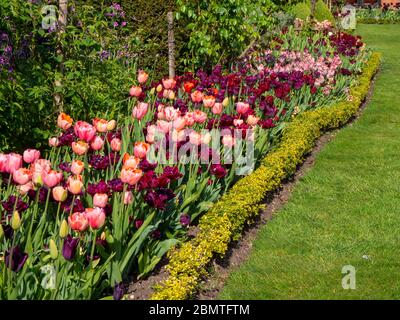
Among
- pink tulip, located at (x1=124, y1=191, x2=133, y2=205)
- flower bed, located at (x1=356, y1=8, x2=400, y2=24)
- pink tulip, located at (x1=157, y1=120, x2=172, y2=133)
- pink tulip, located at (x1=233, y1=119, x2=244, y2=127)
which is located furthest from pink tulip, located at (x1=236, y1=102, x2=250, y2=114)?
flower bed, located at (x1=356, y1=8, x2=400, y2=24)

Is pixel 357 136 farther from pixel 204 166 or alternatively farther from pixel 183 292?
pixel 183 292

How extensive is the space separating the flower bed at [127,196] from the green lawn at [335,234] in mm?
343

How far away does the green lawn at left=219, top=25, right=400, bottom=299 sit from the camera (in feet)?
15.6

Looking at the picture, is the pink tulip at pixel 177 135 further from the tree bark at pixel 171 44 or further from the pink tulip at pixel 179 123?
the tree bark at pixel 171 44

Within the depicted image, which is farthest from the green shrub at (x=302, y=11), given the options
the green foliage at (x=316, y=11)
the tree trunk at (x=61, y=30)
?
the tree trunk at (x=61, y=30)

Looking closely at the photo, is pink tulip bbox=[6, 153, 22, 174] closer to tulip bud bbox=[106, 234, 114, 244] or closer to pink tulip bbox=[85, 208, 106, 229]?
pink tulip bbox=[85, 208, 106, 229]

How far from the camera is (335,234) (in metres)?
5.77

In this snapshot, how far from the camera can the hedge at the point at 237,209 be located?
436 cm

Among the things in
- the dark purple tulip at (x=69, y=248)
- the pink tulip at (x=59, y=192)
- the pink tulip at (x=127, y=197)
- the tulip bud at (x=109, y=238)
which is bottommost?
the tulip bud at (x=109, y=238)

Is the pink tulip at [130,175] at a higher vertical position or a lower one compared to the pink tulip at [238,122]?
higher

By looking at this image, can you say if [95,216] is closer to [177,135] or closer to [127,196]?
[127,196]

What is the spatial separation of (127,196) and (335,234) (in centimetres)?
254

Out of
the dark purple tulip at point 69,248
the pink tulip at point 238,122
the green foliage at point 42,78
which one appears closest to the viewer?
the dark purple tulip at point 69,248

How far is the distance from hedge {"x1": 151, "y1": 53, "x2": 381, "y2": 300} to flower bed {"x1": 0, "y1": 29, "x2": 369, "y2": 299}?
13mm
